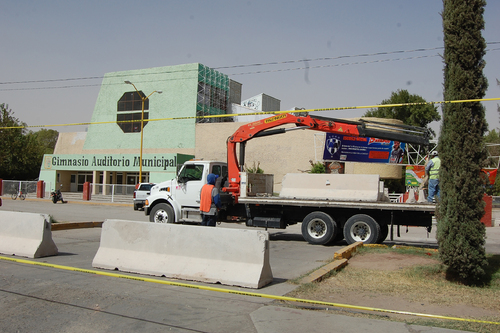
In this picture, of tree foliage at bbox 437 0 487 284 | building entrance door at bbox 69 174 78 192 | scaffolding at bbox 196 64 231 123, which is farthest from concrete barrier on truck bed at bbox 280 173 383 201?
building entrance door at bbox 69 174 78 192

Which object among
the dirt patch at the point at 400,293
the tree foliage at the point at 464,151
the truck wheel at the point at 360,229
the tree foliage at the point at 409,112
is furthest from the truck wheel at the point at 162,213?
the tree foliage at the point at 409,112

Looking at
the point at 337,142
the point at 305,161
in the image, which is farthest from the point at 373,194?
the point at 305,161

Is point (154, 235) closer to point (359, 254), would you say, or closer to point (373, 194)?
point (359, 254)

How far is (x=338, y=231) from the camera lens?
12.8 meters

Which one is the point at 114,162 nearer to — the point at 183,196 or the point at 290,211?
the point at 183,196

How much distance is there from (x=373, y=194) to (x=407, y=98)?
48.5 meters

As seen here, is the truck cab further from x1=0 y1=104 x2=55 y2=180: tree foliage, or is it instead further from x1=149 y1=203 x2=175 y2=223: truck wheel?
x1=0 y1=104 x2=55 y2=180: tree foliage

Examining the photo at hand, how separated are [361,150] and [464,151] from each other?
1069 inches

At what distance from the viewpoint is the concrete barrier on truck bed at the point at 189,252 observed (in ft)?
23.2

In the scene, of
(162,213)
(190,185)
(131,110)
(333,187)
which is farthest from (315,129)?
(131,110)

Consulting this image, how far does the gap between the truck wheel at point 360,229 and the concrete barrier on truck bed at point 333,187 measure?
0.59m

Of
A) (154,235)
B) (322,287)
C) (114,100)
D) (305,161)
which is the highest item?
(114,100)

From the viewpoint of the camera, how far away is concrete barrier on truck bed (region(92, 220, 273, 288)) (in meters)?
7.08

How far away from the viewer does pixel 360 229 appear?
488 inches
